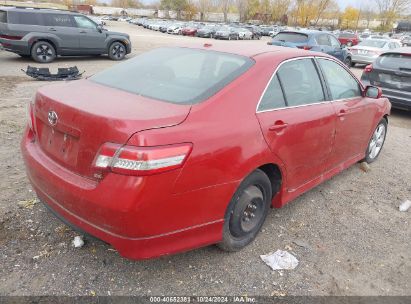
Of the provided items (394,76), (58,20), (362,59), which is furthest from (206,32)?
(394,76)

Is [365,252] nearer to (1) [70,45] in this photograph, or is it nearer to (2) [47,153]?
(2) [47,153]

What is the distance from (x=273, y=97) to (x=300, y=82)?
57 cm

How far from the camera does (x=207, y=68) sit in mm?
3236

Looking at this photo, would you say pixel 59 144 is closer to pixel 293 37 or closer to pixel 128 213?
pixel 128 213

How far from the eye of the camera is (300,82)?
3.64 metres

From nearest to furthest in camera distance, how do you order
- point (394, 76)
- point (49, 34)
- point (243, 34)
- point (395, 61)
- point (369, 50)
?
point (394, 76), point (395, 61), point (49, 34), point (369, 50), point (243, 34)

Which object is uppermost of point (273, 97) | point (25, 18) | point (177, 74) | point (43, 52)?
Answer: point (25, 18)

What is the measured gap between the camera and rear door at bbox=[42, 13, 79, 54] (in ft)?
42.7

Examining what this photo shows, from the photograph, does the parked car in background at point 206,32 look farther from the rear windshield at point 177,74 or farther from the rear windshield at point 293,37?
the rear windshield at point 177,74

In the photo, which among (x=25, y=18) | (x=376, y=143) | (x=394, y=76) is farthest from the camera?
(x=25, y=18)

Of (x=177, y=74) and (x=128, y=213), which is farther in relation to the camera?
(x=177, y=74)

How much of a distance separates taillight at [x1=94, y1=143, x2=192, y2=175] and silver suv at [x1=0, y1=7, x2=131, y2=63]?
1187 centimetres

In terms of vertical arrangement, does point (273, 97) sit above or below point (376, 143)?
above

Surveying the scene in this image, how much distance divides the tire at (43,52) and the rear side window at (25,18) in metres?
0.68
